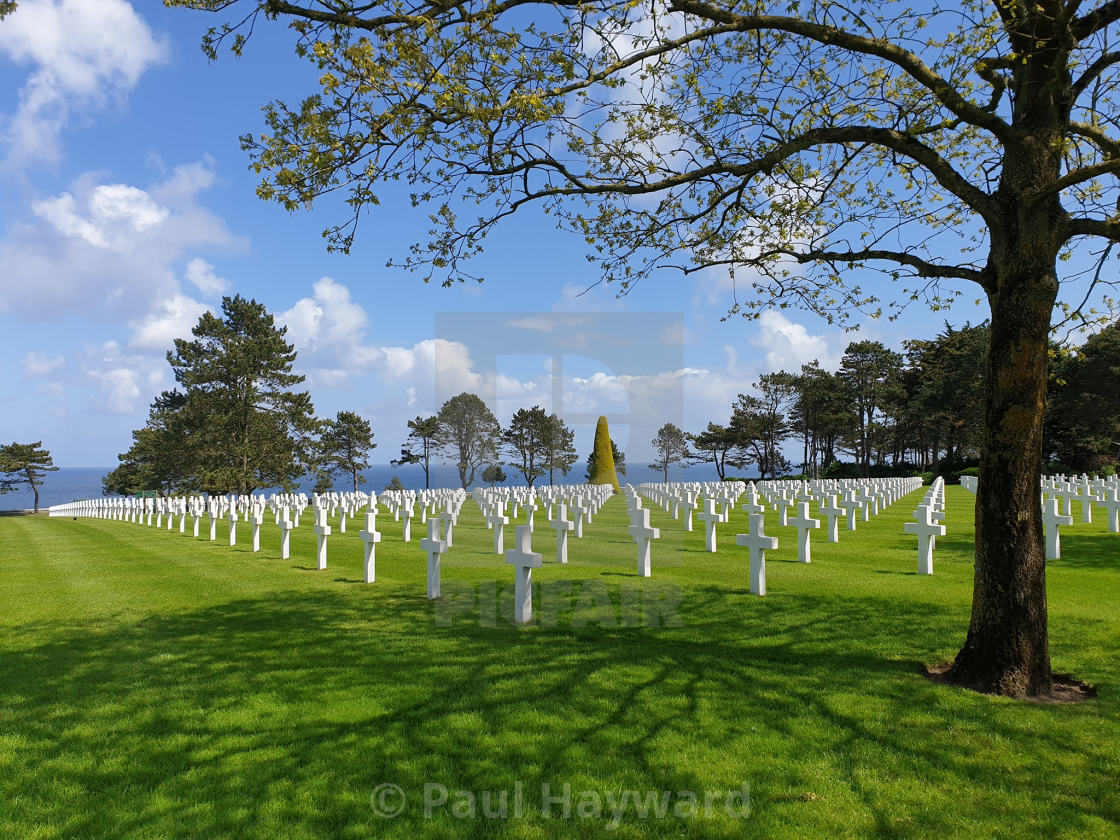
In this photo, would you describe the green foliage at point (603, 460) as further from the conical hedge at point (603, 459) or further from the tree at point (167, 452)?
the tree at point (167, 452)

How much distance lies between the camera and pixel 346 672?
5.35 meters

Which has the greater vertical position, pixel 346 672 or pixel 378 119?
pixel 378 119

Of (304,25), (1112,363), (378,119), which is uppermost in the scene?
(1112,363)

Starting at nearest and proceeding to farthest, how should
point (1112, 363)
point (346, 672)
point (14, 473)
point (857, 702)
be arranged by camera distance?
point (857, 702)
point (346, 672)
point (1112, 363)
point (14, 473)

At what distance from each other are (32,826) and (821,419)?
197 ft

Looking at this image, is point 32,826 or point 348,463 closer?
point 32,826

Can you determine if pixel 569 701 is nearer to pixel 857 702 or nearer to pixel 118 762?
pixel 857 702

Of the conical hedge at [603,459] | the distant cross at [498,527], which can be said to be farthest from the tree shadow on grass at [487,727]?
the conical hedge at [603,459]

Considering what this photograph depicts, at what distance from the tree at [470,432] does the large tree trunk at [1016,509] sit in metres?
25.8

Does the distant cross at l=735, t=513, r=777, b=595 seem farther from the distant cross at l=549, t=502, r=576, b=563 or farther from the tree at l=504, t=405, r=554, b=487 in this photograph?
the tree at l=504, t=405, r=554, b=487

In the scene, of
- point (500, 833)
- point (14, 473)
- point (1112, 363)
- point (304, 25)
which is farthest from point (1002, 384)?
point (14, 473)

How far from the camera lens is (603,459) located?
41.5 m

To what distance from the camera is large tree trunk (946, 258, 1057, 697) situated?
193 inches

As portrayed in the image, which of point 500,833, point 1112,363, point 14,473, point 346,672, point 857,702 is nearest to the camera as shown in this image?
point 500,833
